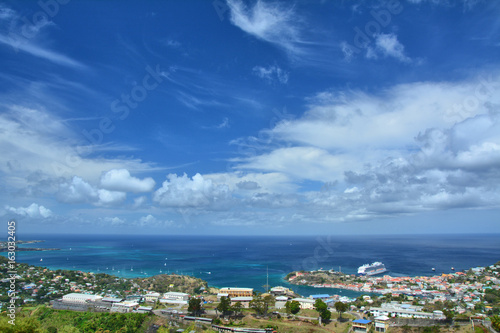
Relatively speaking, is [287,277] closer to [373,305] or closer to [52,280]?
[373,305]

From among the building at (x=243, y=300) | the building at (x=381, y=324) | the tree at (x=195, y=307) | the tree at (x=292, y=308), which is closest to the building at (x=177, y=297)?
the building at (x=243, y=300)

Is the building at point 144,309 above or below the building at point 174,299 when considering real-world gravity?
above

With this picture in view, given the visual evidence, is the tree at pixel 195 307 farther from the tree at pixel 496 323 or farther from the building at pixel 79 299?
the tree at pixel 496 323

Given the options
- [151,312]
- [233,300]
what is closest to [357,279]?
[233,300]

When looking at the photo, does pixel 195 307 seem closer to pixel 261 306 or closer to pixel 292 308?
pixel 261 306

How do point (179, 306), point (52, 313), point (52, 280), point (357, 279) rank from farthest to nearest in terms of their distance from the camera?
1. point (357, 279)
2. point (52, 280)
3. point (179, 306)
4. point (52, 313)

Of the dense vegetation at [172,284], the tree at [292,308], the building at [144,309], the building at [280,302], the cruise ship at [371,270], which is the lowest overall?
the cruise ship at [371,270]

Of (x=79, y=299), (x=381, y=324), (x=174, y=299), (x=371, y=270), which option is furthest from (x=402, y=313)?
(x=371, y=270)

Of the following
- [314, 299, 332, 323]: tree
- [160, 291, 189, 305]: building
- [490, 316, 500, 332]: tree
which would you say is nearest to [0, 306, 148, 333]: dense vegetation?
[160, 291, 189, 305]: building
